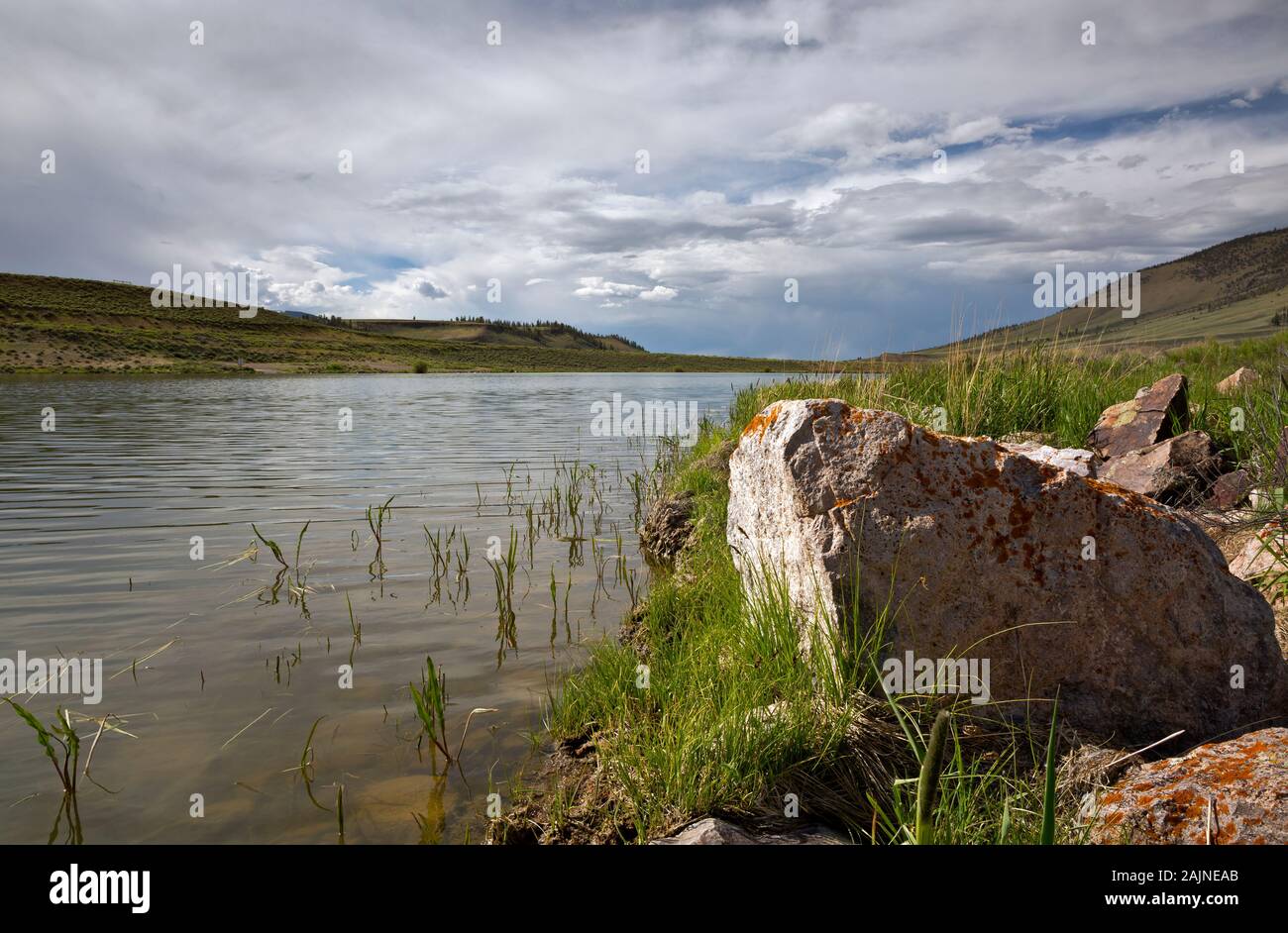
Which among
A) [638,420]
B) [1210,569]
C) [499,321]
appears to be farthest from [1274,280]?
[1210,569]

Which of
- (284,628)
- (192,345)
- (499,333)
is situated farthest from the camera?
(499,333)

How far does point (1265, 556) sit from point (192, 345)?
78352 millimetres

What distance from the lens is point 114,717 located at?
4.27 metres

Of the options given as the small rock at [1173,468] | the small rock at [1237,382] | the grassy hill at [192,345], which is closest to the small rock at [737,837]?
the small rock at [1173,468]

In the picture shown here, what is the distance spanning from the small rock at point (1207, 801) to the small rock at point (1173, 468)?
12.6 feet

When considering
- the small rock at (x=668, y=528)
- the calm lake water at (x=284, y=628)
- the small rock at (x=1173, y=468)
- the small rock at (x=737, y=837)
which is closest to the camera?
the small rock at (x=737, y=837)

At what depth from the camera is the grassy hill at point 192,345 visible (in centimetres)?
5553

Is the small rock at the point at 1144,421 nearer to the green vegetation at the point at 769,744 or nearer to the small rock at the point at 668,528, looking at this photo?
the small rock at the point at 668,528

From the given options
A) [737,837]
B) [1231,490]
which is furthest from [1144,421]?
[737,837]

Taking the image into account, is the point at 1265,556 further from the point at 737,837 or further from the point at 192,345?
the point at 192,345

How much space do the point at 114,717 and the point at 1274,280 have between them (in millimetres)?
198344

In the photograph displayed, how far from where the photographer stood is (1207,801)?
2.41 m

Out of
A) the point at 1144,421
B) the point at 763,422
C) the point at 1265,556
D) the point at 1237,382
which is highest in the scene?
the point at 1237,382

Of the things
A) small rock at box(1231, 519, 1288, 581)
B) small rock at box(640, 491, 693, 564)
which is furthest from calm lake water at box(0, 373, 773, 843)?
small rock at box(1231, 519, 1288, 581)
